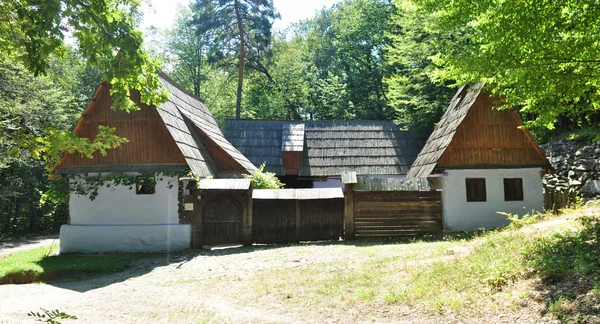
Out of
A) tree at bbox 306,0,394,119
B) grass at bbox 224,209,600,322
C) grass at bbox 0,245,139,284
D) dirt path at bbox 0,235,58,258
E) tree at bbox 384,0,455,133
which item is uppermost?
tree at bbox 306,0,394,119

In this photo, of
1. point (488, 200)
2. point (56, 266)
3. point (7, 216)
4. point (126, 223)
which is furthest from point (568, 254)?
point (7, 216)

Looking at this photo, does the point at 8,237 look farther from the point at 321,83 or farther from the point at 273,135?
the point at 321,83

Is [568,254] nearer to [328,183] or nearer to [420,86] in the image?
[328,183]

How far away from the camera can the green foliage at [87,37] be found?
5238 millimetres

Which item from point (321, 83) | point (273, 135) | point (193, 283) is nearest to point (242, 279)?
point (193, 283)

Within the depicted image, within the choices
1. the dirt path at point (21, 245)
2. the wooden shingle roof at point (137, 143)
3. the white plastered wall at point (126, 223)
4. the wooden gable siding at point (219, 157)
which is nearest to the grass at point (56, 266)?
the white plastered wall at point (126, 223)

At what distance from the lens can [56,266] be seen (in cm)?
1179

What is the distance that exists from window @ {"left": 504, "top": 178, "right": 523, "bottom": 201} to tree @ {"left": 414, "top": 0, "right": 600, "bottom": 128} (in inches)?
309

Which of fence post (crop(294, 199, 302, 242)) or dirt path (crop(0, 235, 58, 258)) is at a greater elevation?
fence post (crop(294, 199, 302, 242))

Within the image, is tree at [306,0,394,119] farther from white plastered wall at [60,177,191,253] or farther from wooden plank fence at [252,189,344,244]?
white plastered wall at [60,177,191,253]

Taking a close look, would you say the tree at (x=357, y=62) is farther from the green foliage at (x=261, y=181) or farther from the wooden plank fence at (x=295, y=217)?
the wooden plank fence at (x=295, y=217)

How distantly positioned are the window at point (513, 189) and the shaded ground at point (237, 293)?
18.1ft

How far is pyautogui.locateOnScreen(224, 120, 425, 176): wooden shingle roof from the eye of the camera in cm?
2158

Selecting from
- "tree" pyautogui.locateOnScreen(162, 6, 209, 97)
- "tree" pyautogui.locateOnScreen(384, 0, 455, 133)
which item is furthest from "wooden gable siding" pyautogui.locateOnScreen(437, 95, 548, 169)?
"tree" pyautogui.locateOnScreen(162, 6, 209, 97)
